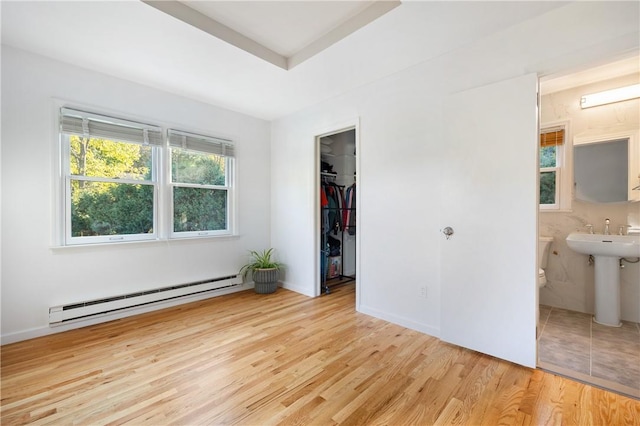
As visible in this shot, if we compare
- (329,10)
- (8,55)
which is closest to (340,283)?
(329,10)

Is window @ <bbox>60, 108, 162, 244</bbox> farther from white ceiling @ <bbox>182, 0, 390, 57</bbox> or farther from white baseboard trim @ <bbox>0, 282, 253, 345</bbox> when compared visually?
white ceiling @ <bbox>182, 0, 390, 57</bbox>

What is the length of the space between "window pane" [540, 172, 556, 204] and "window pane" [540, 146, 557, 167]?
117 millimetres

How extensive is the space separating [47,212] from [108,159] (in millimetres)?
724

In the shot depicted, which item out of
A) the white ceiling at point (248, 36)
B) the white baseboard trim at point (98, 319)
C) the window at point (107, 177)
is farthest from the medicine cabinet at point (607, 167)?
the window at point (107, 177)

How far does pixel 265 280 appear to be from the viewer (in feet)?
12.4

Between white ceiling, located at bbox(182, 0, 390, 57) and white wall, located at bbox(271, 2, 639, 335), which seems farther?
white ceiling, located at bbox(182, 0, 390, 57)

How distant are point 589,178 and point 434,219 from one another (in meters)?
1.94

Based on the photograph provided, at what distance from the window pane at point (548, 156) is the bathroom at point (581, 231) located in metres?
0.03

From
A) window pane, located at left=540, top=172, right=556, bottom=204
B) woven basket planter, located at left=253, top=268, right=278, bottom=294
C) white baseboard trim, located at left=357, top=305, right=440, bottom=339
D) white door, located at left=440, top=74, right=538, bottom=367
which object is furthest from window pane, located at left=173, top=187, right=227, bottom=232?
window pane, located at left=540, top=172, right=556, bottom=204

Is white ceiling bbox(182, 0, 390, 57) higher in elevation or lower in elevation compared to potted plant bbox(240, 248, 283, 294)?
higher

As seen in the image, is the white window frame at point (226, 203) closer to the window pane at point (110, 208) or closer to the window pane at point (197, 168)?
the window pane at point (197, 168)

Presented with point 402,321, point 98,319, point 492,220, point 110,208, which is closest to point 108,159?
point 110,208

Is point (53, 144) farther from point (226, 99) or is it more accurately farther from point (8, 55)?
point (226, 99)

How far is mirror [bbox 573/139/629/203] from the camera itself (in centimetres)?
278
